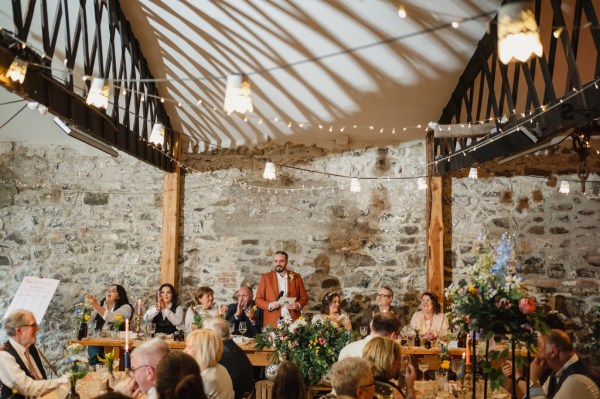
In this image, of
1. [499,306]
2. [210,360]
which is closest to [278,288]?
[210,360]

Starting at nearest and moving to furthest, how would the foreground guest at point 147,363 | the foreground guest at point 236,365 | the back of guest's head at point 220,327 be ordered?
the foreground guest at point 147,363 < the foreground guest at point 236,365 < the back of guest's head at point 220,327

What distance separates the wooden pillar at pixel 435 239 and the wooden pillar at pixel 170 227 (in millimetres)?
3364

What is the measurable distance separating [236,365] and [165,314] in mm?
3175

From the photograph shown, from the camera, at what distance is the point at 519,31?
3.02 m

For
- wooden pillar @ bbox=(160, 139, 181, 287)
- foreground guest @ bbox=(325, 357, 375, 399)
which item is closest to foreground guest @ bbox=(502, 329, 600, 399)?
foreground guest @ bbox=(325, 357, 375, 399)

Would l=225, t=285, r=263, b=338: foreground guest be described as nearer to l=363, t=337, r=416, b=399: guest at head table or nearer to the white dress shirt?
the white dress shirt

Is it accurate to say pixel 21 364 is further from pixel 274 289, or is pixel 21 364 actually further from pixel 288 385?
pixel 274 289

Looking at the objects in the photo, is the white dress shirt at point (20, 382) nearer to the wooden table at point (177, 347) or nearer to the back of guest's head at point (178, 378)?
the back of guest's head at point (178, 378)

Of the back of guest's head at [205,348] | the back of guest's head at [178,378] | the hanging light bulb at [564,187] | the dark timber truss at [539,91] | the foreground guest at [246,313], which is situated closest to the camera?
the back of guest's head at [178,378]

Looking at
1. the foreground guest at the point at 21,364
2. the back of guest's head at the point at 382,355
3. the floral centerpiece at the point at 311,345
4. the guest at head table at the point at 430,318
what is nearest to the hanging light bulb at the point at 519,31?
the back of guest's head at the point at 382,355

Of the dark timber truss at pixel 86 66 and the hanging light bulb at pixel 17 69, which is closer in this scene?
the hanging light bulb at pixel 17 69

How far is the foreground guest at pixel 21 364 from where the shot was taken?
457 centimetres

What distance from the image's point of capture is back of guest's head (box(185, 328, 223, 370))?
4.08m

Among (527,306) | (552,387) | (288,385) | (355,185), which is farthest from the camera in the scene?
(355,185)
